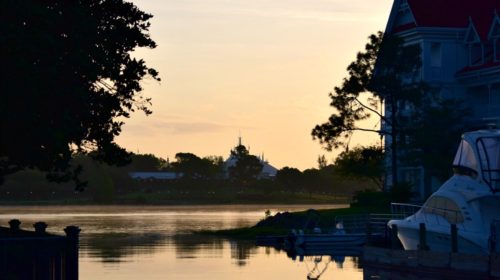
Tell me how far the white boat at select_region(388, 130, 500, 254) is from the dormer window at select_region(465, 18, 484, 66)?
150ft

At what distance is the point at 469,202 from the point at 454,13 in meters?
51.7

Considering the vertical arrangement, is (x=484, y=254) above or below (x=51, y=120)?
below

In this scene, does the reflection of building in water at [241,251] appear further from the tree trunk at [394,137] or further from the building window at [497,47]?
the building window at [497,47]

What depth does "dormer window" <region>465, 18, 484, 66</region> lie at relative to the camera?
95688 mm

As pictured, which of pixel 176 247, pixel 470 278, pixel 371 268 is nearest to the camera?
pixel 470 278

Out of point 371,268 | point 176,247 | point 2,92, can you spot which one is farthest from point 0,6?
point 176,247

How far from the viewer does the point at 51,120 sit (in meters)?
40.4

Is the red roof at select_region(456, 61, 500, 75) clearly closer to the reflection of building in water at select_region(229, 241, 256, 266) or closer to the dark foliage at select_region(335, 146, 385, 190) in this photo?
the dark foliage at select_region(335, 146, 385, 190)

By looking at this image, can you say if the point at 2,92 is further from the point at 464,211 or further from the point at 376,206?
the point at 376,206

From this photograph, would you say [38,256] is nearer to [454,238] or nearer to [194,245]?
[454,238]

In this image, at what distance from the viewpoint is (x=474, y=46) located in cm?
9744

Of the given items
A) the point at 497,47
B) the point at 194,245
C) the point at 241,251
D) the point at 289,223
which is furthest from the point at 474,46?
the point at 241,251

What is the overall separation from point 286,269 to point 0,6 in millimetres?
24681

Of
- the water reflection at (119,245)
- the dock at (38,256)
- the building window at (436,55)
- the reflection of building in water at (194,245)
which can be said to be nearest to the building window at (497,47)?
the building window at (436,55)
